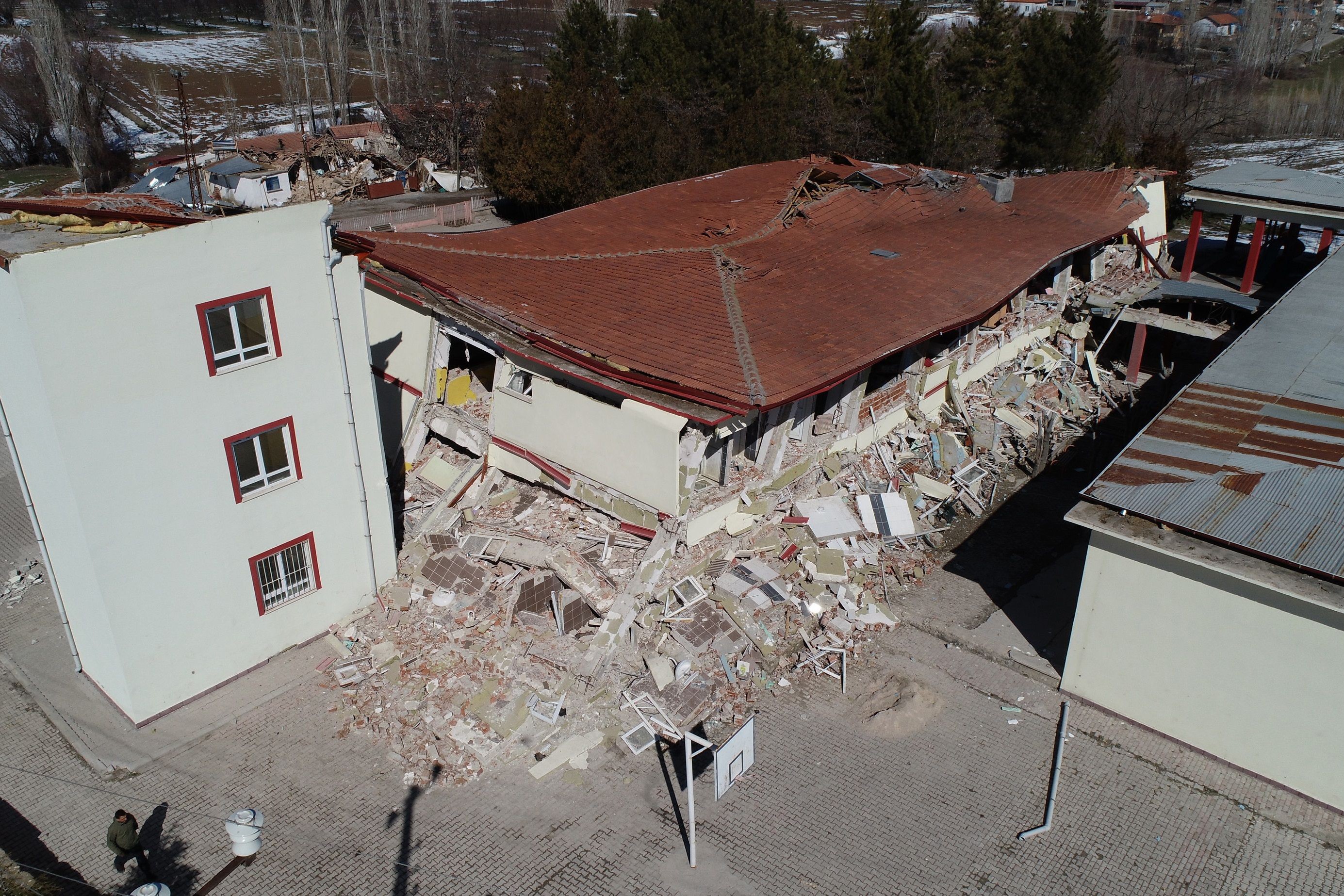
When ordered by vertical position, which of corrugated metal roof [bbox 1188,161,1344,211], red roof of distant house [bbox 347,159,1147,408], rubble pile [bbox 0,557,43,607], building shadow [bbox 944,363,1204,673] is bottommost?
building shadow [bbox 944,363,1204,673]

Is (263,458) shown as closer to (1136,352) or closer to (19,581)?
(19,581)

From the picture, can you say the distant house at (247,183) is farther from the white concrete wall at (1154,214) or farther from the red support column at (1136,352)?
the red support column at (1136,352)

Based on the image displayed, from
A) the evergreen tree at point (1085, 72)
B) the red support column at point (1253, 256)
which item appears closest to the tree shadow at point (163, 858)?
the red support column at point (1253, 256)

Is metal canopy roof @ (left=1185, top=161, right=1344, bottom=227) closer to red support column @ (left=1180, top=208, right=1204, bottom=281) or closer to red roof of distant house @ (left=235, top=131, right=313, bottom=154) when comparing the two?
red support column @ (left=1180, top=208, right=1204, bottom=281)

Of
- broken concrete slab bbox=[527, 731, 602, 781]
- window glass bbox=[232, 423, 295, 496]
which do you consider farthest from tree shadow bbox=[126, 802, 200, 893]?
window glass bbox=[232, 423, 295, 496]

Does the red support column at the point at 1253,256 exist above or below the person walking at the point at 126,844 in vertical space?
above

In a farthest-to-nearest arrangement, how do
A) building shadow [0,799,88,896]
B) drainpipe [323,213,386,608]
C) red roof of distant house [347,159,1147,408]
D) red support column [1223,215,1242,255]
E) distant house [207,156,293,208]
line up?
1. distant house [207,156,293,208]
2. red support column [1223,215,1242,255]
3. red roof of distant house [347,159,1147,408]
4. drainpipe [323,213,386,608]
5. building shadow [0,799,88,896]
